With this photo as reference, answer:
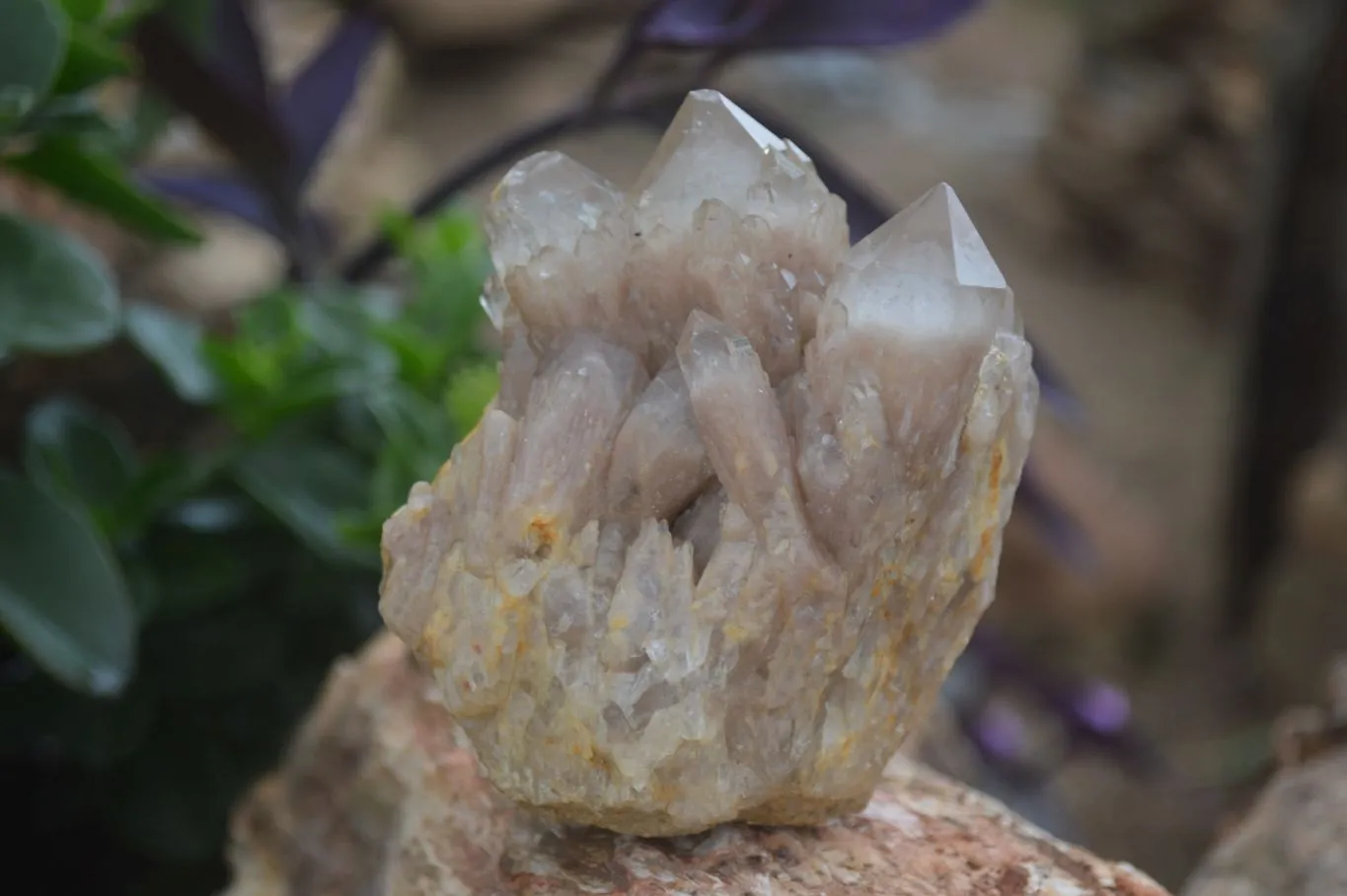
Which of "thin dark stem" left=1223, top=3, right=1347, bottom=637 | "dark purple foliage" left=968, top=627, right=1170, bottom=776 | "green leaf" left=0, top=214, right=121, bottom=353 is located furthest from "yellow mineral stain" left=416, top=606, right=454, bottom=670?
"thin dark stem" left=1223, top=3, right=1347, bottom=637

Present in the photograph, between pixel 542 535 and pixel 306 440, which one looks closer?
pixel 542 535

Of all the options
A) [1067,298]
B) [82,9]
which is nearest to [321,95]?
[82,9]

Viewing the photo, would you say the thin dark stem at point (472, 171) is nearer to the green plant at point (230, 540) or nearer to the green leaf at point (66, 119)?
the green plant at point (230, 540)

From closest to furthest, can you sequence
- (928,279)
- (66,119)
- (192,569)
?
(928,279)
(66,119)
(192,569)

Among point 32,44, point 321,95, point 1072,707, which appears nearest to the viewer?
point 32,44

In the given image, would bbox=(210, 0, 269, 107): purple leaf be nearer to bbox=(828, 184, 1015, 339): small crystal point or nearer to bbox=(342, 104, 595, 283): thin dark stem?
bbox=(342, 104, 595, 283): thin dark stem

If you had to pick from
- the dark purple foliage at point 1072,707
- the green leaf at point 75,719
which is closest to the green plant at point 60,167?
the green leaf at point 75,719

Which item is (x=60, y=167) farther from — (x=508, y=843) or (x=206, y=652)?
(x=508, y=843)
